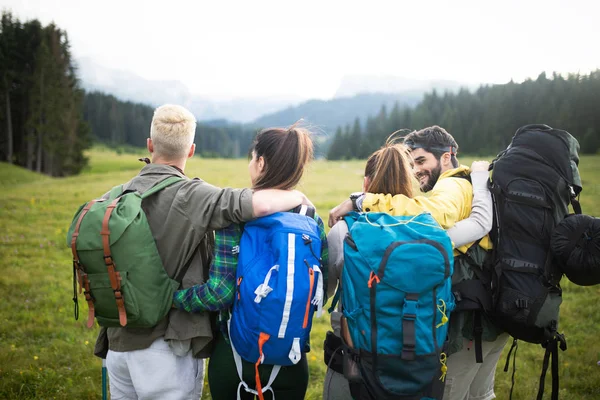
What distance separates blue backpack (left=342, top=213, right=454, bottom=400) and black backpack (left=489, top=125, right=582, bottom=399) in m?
0.74

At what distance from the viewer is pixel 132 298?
274cm

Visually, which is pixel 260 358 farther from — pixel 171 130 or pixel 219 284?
pixel 171 130

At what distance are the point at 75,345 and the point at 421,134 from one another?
21.5 ft

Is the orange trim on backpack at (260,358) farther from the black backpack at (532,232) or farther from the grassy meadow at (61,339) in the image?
the black backpack at (532,232)

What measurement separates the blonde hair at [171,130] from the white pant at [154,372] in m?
1.50

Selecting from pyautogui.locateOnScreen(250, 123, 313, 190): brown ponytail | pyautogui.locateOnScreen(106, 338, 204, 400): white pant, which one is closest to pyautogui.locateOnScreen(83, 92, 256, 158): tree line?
pyautogui.locateOnScreen(250, 123, 313, 190): brown ponytail

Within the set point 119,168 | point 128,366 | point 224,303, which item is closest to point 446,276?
point 224,303

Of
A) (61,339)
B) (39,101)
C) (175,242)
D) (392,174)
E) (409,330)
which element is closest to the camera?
(409,330)

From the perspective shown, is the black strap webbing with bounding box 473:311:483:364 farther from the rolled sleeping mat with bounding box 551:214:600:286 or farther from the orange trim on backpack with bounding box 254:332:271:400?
the orange trim on backpack with bounding box 254:332:271:400

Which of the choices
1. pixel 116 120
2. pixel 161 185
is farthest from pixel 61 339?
pixel 116 120

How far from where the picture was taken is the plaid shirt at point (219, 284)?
9.50ft

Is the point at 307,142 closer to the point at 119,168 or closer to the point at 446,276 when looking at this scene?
the point at 446,276

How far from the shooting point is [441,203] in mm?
3223

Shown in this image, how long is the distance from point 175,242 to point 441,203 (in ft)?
7.16
